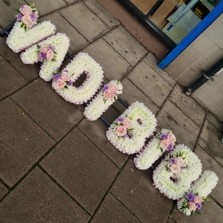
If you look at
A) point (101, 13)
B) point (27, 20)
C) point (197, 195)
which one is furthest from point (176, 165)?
point (101, 13)

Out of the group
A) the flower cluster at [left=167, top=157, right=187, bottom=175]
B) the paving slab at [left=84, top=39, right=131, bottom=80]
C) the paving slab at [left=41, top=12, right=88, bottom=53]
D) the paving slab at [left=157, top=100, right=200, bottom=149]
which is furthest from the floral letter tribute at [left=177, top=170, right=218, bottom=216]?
the paving slab at [left=41, top=12, right=88, bottom=53]

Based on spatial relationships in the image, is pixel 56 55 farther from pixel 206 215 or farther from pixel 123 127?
pixel 206 215

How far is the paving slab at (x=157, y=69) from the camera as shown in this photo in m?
7.27

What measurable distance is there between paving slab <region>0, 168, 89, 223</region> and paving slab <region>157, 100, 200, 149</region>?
246 cm

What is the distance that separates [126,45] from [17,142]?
3.58 m

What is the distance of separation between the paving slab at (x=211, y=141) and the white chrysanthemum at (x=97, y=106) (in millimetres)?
2048

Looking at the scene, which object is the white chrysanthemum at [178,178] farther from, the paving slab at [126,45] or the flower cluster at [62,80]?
the paving slab at [126,45]

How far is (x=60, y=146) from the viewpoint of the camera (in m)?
4.70

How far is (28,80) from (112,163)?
1.61m

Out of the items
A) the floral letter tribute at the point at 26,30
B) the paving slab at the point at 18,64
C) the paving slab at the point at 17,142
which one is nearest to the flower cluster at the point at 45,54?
the paving slab at the point at 18,64

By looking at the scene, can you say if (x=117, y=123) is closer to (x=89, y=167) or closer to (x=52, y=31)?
(x=89, y=167)

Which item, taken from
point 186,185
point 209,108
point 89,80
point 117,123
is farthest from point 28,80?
point 209,108

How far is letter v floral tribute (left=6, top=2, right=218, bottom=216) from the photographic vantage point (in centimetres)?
517

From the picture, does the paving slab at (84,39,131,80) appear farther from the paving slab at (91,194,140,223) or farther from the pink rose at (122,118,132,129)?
the paving slab at (91,194,140,223)
